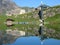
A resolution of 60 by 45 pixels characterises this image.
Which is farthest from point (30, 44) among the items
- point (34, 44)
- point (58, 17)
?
point (58, 17)

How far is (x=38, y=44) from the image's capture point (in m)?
29.8

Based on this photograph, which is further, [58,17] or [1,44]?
[58,17]

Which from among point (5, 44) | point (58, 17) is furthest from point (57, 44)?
point (58, 17)

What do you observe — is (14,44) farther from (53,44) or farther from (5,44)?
(53,44)

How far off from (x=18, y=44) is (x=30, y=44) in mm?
1444

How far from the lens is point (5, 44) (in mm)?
29422

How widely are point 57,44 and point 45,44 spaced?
1.44 m

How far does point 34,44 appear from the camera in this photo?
2986 cm

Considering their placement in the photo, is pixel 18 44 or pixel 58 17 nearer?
pixel 18 44

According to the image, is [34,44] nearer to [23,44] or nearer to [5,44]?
[23,44]

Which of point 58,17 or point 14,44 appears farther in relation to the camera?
point 58,17

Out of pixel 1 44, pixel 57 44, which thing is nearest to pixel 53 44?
pixel 57 44

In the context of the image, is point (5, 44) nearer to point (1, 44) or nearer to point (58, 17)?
point (1, 44)

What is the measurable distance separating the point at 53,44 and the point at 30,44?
278cm
